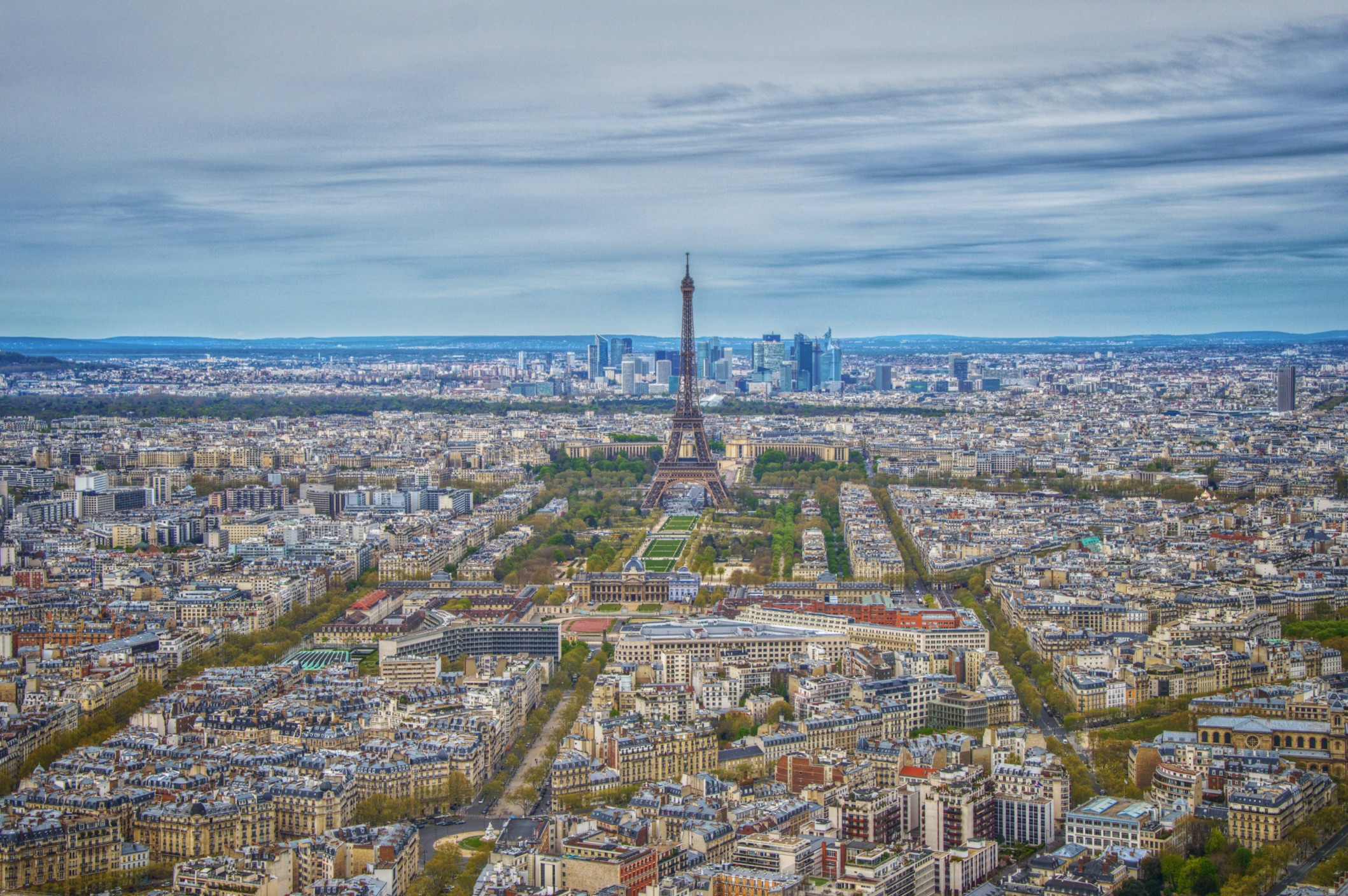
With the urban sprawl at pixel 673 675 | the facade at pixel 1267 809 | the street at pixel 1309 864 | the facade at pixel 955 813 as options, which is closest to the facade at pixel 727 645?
the urban sprawl at pixel 673 675

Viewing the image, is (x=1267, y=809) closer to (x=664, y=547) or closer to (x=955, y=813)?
(x=955, y=813)

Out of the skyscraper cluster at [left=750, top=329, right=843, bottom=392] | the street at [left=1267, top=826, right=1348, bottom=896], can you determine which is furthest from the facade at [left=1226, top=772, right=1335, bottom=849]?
the skyscraper cluster at [left=750, top=329, right=843, bottom=392]

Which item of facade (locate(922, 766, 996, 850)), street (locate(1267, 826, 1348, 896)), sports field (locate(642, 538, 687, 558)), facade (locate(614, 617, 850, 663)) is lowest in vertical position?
street (locate(1267, 826, 1348, 896))

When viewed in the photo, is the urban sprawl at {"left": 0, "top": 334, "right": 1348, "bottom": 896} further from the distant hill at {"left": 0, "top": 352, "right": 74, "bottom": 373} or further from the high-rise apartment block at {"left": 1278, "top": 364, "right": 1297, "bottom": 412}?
the distant hill at {"left": 0, "top": 352, "right": 74, "bottom": 373}

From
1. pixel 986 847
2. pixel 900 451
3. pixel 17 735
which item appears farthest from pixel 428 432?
pixel 986 847

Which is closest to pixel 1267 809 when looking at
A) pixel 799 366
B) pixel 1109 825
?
pixel 1109 825

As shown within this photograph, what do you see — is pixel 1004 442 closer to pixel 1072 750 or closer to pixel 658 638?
pixel 658 638
